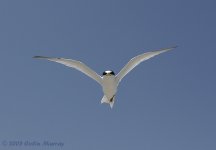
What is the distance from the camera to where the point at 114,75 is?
36.4 meters

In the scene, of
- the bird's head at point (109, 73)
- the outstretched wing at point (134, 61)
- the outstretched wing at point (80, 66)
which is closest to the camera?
the outstretched wing at point (134, 61)

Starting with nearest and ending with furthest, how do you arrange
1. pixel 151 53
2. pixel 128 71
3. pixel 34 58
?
pixel 34 58
pixel 151 53
pixel 128 71

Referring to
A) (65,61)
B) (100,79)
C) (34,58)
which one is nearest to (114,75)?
(100,79)

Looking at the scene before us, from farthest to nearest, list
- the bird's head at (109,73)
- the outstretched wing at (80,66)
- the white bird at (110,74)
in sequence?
the bird's head at (109,73) < the white bird at (110,74) < the outstretched wing at (80,66)

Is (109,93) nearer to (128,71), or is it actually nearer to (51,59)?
(128,71)

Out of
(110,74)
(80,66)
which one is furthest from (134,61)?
(80,66)

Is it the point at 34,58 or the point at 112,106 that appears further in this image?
the point at 112,106

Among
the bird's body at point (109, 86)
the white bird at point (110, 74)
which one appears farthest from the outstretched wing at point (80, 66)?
the bird's body at point (109, 86)

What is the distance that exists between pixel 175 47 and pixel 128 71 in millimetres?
5489

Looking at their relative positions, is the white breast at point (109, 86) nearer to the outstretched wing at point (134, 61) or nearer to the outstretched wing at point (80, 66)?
the outstretched wing at point (80, 66)

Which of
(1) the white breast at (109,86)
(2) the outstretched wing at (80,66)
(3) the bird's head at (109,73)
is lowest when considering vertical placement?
(1) the white breast at (109,86)

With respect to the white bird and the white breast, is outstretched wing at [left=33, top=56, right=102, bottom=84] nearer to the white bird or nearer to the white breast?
the white bird

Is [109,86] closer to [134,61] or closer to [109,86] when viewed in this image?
[109,86]

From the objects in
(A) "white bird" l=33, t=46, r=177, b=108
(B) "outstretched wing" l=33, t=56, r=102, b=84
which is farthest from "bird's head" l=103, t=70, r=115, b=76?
(B) "outstretched wing" l=33, t=56, r=102, b=84
